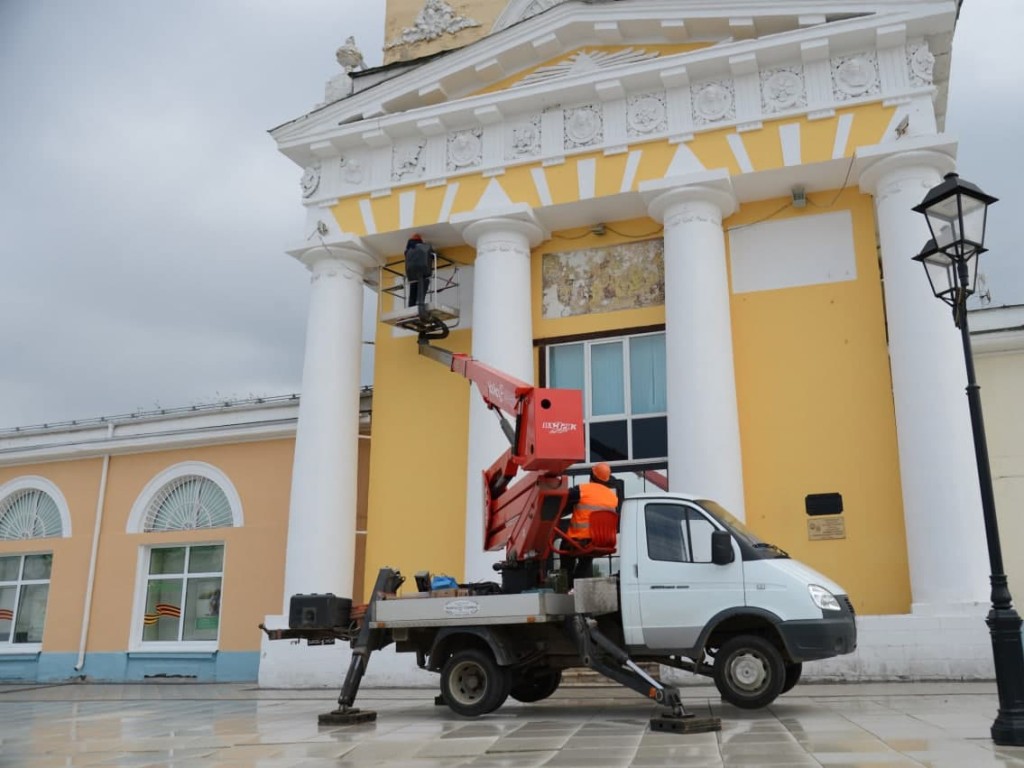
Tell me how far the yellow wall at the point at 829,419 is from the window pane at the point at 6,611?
16968 mm

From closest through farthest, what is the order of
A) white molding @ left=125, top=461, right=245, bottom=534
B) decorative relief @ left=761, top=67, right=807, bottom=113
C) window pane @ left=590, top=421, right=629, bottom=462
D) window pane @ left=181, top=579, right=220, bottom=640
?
decorative relief @ left=761, top=67, right=807, bottom=113
window pane @ left=590, top=421, right=629, bottom=462
window pane @ left=181, top=579, right=220, bottom=640
white molding @ left=125, top=461, right=245, bottom=534

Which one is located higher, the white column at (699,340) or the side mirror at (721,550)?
the white column at (699,340)

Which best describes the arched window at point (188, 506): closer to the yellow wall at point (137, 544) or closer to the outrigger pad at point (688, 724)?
the yellow wall at point (137, 544)

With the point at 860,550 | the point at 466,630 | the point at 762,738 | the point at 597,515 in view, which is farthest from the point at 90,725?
the point at 860,550

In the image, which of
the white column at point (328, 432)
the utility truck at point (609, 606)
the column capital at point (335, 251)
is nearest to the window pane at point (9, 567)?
the white column at point (328, 432)

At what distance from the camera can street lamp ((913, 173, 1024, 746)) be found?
7.48 meters

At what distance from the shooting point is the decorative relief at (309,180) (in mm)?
19406

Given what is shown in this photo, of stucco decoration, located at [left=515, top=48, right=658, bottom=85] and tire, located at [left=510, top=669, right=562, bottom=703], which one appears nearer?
tire, located at [left=510, top=669, right=562, bottom=703]

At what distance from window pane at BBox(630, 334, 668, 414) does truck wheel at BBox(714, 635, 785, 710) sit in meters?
7.13

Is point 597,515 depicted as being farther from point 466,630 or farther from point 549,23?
point 549,23

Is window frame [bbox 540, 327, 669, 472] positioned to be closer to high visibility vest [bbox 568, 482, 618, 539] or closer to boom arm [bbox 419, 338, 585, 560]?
boom arm [bbox 419, 338, 585, 560]

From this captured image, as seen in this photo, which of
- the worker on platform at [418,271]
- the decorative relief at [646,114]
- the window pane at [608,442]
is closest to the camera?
the window pane at [608,442]

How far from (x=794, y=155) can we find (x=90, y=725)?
43.8 feet

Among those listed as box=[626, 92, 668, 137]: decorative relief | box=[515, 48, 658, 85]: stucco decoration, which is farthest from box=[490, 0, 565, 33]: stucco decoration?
box=[626, 92, 668, 137]: decorative relief
